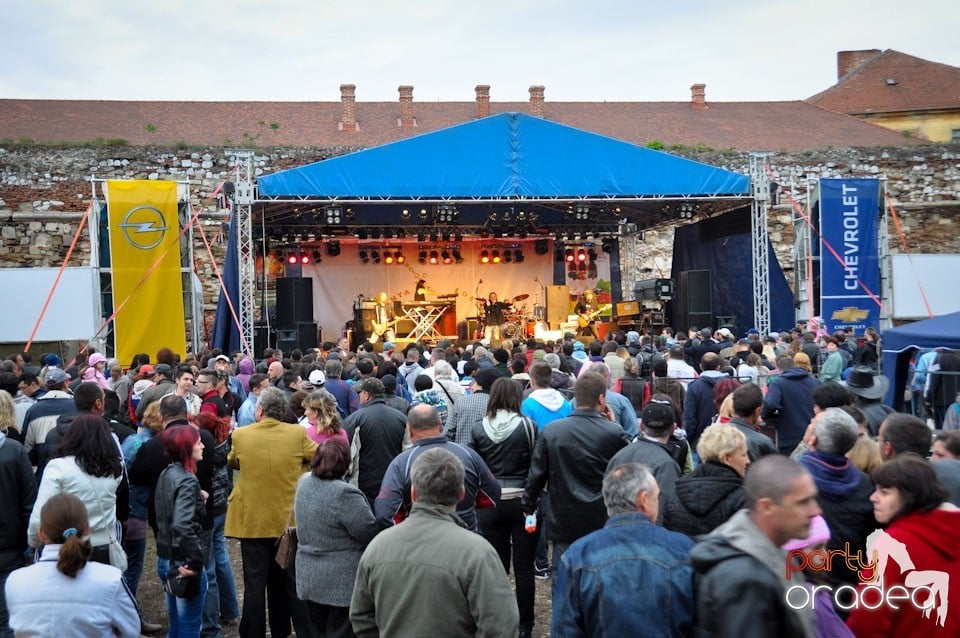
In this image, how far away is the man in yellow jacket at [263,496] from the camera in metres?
4.87

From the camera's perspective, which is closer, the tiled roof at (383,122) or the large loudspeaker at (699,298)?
the large loudspeaker at (699,298)

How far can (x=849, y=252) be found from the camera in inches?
617

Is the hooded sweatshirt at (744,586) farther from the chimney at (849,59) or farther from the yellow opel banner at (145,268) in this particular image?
the chimney at (849,59)

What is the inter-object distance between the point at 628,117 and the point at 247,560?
3379 centimetres

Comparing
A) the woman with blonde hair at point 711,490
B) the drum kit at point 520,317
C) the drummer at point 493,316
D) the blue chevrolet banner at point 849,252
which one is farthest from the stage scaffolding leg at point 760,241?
the woman with blonde hair at point 711,490

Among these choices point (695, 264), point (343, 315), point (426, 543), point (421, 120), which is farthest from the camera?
point (421, 120)

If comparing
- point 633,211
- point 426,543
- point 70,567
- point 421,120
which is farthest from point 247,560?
point 421,120

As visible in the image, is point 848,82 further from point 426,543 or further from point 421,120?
point 426,543

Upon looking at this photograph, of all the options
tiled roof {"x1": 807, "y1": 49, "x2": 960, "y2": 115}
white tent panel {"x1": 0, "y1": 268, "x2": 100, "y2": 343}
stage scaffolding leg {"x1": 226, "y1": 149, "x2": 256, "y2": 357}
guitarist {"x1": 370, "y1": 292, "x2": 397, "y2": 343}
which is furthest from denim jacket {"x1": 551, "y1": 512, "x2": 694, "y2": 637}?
tiled roof {"x1": 807, "y1": 49, "x2": 960, "y2": 115}

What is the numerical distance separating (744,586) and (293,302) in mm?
15326

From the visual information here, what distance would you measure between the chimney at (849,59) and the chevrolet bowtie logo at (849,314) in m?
33.3

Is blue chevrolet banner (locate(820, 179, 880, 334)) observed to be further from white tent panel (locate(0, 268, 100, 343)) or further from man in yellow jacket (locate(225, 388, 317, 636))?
man in yellow jacket (locate(225, 388, 317, 636))

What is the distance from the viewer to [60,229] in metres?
20.2

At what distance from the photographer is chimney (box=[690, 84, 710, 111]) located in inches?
1491
